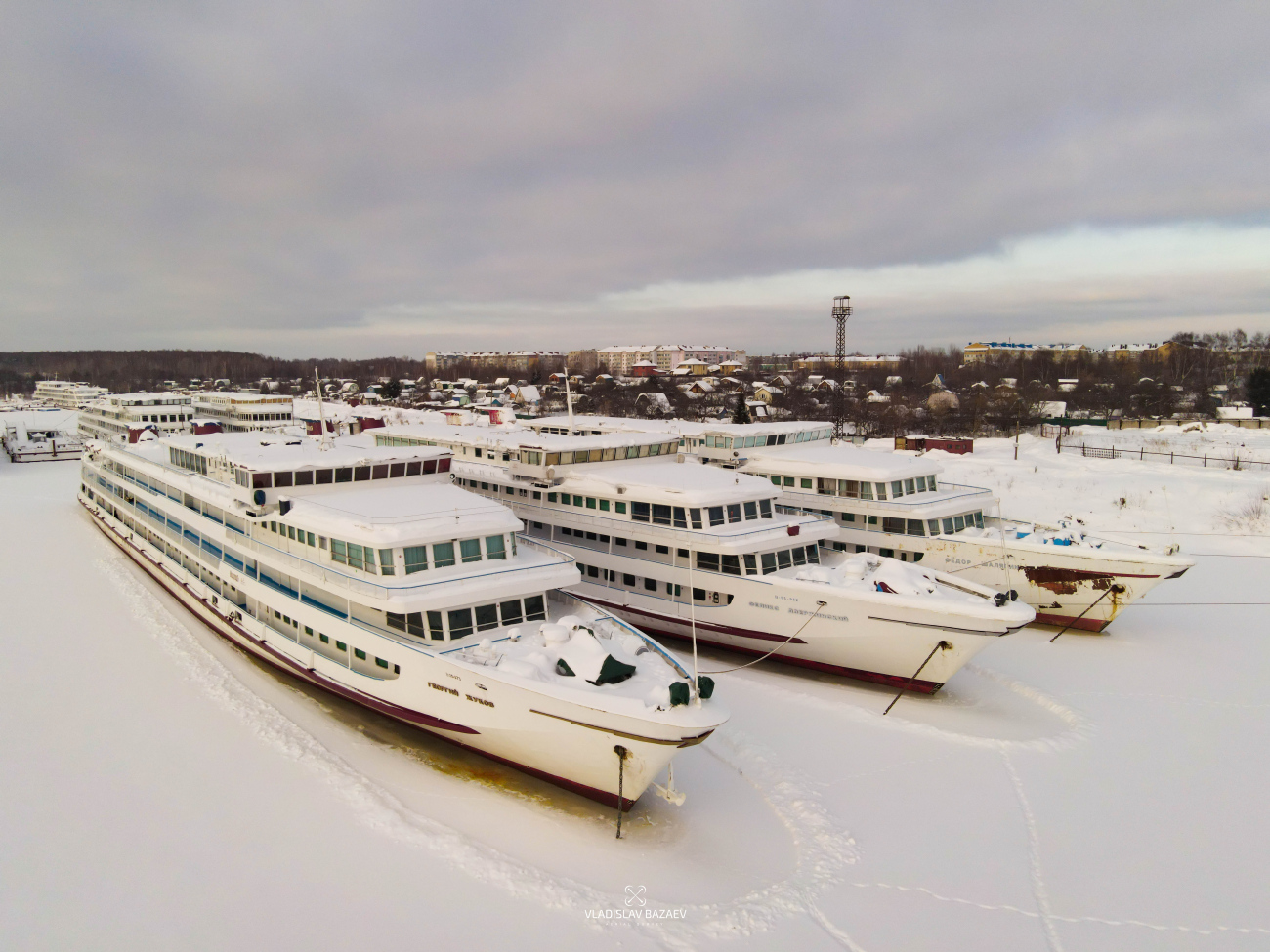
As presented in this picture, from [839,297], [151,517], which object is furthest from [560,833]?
[839,297]

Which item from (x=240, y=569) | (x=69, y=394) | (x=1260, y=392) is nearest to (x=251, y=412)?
(x=240, y=569)

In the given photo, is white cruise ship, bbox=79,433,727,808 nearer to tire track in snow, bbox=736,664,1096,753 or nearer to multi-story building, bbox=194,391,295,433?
tire track in snow, bbox=736,664,1096,753

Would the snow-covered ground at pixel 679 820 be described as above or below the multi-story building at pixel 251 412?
below

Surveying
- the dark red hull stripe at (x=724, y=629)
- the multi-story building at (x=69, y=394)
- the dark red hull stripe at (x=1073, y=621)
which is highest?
the multi-story building at (x=69, y=394)

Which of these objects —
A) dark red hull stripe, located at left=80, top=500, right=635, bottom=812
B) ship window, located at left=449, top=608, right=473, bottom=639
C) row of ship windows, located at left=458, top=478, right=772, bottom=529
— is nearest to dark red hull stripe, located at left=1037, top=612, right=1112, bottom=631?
row of ship windows, located at left=458, top=478, right=772, bottom=529

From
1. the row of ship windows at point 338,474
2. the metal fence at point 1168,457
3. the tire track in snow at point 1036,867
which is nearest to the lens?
the tire track in snow at point 1036,867

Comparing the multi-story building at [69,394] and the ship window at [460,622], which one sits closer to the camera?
the ship window at [460,622]

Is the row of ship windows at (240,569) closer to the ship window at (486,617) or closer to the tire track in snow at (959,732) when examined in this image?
the ship window at (486,617)

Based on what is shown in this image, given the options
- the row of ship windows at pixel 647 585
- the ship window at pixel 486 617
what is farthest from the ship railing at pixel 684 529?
the ship window at pixel 486 617
